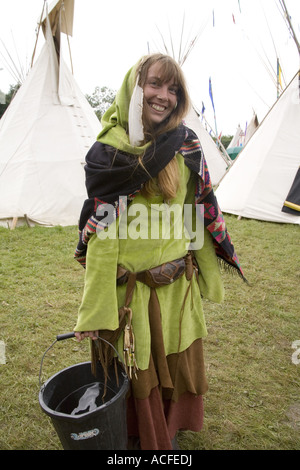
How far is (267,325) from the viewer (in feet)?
10.0

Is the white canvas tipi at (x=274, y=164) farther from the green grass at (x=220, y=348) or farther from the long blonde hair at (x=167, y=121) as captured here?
the long blonde hair at (x=167, y=121)

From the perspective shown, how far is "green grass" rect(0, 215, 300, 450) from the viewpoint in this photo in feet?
6.53

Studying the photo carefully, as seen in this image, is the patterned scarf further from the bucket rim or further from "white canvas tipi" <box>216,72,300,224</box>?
"white canvas tipi" <box>216,72,300,224</box>

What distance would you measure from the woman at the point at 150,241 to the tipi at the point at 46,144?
5000 millimetres

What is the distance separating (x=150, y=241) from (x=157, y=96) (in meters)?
0.61

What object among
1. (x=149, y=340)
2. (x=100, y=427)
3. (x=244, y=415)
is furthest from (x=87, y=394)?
(x=244, y=415)

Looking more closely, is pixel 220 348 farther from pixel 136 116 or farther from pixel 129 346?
pixel 136 116

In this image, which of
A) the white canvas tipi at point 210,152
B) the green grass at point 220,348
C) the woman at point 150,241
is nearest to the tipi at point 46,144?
the green grass at point 220,348

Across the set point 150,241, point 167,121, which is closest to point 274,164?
point 167,121

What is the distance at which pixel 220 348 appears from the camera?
8.96ft

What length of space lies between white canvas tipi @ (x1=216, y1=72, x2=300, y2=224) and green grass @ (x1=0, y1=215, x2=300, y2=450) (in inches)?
67.2

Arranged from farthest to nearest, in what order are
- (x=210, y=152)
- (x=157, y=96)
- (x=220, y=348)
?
(x=210, y=152)
(x=220, y=348)
(x=157, y=96)

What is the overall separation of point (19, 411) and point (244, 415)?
143cm
